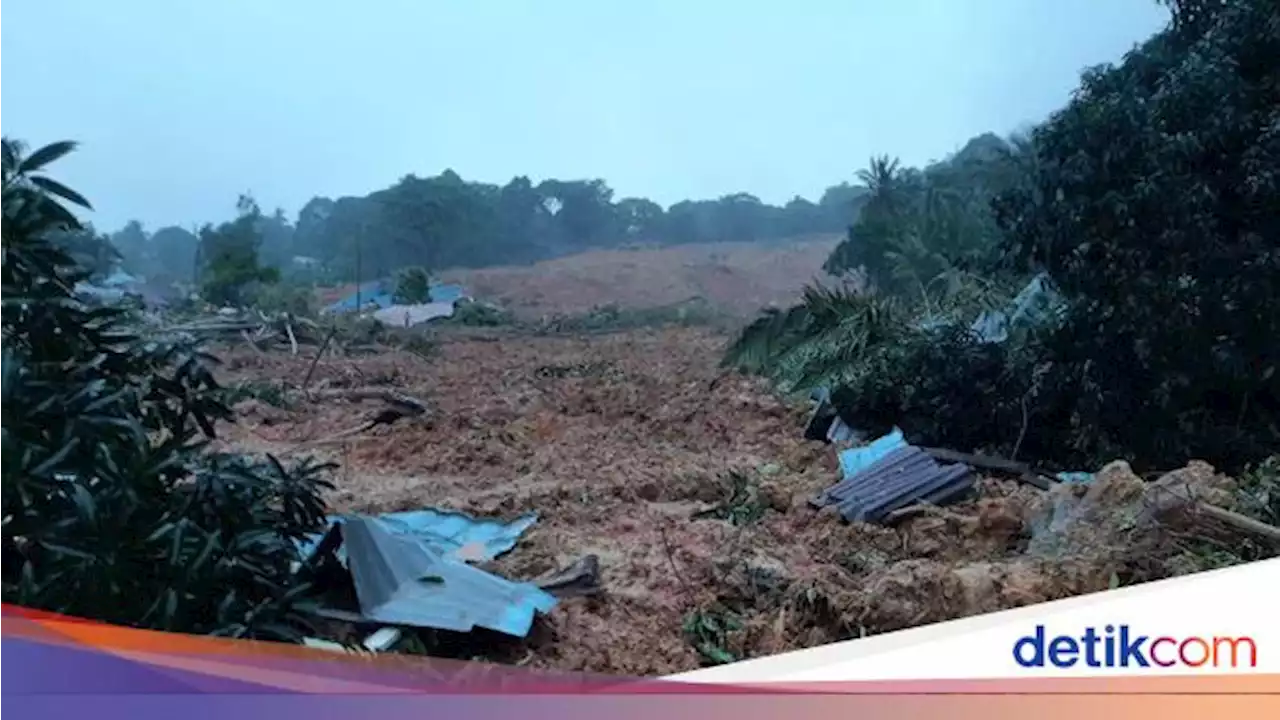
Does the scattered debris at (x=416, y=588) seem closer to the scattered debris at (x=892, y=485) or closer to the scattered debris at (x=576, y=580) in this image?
the scattered debris at (x=576, y=580)

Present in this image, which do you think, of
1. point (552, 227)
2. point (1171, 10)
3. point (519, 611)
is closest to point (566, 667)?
point (519, 611)

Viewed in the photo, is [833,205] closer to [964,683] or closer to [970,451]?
[970,451]

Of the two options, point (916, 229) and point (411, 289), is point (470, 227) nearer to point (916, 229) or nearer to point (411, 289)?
point (411, 289)

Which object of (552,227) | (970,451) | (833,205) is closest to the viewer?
(970,451)

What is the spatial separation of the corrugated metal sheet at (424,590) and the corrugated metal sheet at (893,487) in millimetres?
1454

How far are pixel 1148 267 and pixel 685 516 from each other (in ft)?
6.56

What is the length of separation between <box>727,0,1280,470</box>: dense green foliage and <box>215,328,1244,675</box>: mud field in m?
0.64

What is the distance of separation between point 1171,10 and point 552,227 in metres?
4.30

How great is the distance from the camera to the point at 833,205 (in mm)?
6406

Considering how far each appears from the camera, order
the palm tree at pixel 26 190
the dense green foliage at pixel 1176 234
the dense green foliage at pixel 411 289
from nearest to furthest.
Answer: the palm tree at pixel 26 190 < the dense green foliage at pixel 1176 234 < the dense green foliage at pixel 411 289

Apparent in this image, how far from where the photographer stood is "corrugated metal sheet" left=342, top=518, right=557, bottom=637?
2049 millimetres

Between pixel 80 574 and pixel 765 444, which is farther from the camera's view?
pixel 765 444

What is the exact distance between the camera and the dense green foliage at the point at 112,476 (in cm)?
160

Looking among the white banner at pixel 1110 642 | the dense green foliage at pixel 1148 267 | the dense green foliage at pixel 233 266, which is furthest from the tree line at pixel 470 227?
the white banner at pixel 1110 642
